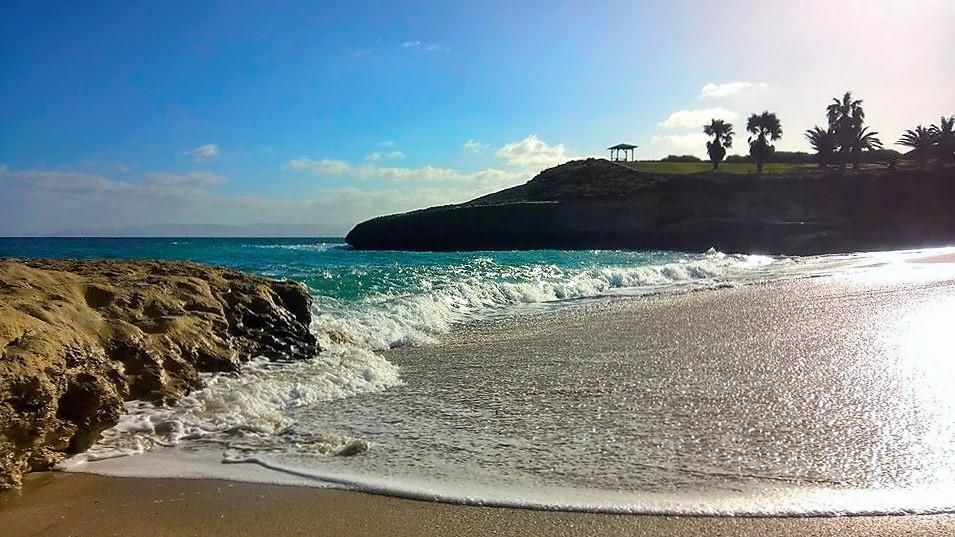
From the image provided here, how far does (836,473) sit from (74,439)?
5.57 metres

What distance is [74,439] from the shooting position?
5156 mm

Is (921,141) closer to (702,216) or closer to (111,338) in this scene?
(702,216)

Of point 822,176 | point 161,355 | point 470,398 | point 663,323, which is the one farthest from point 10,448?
point 822,176

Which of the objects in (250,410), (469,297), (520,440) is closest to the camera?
(520,440)

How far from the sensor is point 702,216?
203 feet

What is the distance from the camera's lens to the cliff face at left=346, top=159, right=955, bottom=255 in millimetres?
53344

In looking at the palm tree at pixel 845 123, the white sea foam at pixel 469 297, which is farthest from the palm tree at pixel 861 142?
the white sea foam at pixel 469 297

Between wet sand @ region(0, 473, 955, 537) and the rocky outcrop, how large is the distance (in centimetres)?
64

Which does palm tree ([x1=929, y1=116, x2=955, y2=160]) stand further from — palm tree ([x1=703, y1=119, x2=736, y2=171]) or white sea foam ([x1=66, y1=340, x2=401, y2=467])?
white sea foam ([x1=66, y1=340, x2=401, y2=467])

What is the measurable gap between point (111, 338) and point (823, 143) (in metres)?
80.9

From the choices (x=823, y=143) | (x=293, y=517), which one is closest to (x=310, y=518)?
(x=293, y=517)

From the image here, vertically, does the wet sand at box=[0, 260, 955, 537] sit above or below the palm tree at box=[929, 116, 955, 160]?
below

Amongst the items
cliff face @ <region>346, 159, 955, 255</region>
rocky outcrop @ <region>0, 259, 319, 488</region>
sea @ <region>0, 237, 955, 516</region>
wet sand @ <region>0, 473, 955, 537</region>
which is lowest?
wet sand @ <region>0, 473, 955, 537</region>

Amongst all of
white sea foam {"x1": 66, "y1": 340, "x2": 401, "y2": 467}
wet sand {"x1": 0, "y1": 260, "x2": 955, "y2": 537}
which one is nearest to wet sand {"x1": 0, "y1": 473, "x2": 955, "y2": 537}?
wet sand {"x1": 0, "y1": 260, "x2": 955, "y2": 537}
